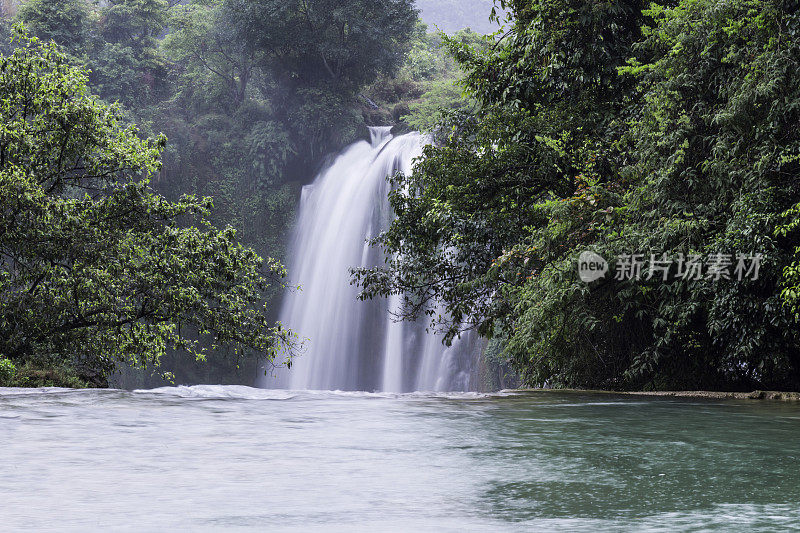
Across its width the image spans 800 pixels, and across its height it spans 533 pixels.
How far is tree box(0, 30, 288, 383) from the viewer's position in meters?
10.1

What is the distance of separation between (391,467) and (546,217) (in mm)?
6485

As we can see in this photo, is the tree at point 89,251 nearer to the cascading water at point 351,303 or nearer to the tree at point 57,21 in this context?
the cascading water at point 351,303

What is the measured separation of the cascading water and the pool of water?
1973cm

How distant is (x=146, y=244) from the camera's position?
35.8ft

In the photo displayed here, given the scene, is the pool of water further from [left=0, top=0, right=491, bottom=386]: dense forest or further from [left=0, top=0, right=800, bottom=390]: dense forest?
[left=0, top=0, right=491, bottom=386]: dense forest

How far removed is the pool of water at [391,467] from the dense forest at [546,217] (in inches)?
72.2

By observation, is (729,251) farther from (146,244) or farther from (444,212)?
(146,244)

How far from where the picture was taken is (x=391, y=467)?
338 centimetres

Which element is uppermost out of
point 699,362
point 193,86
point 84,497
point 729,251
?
point 193,86

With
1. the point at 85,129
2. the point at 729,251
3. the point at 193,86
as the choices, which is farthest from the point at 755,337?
the point at 193,86

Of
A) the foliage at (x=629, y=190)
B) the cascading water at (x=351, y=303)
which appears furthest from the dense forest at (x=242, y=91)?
the foliage at (x=629, y=190)

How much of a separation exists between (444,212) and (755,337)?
4.33 m

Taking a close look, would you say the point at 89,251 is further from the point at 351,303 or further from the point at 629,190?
the point at 351,303

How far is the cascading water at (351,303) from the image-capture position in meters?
25.6
